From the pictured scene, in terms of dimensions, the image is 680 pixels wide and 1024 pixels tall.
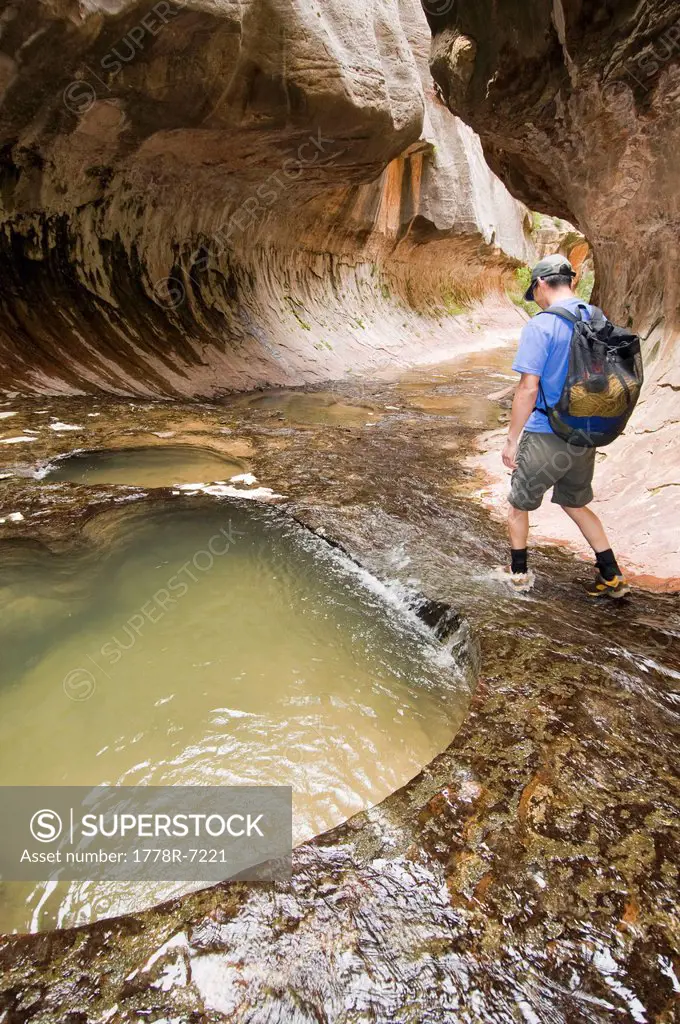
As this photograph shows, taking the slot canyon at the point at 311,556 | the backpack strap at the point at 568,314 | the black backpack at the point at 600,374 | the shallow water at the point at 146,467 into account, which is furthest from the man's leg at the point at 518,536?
the shallow water at the point at 146,467

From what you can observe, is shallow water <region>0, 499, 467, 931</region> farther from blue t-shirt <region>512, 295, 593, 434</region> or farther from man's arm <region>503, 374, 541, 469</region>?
blue t-shirt <region>512, 295, 593, 434</region>

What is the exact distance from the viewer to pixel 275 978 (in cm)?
136

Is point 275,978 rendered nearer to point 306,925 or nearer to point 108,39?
point 306,925

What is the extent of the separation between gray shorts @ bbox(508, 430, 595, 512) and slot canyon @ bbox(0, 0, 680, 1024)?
53cm

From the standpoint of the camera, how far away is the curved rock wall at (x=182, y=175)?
6.30 m

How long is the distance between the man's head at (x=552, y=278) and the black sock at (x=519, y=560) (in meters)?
1.27

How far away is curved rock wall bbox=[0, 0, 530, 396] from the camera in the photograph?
630 cm

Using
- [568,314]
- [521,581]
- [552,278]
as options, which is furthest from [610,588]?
[552,278]

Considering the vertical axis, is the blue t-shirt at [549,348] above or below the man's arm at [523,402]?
above

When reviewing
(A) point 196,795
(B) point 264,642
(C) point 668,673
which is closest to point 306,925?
(A) point 196,795

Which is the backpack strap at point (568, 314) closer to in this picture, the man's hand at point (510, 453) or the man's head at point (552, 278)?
the man's head at point (552, 278)

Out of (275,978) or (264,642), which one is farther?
(264,642)

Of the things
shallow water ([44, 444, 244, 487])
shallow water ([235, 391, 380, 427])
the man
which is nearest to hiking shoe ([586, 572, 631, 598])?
the man

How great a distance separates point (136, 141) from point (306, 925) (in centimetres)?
847
